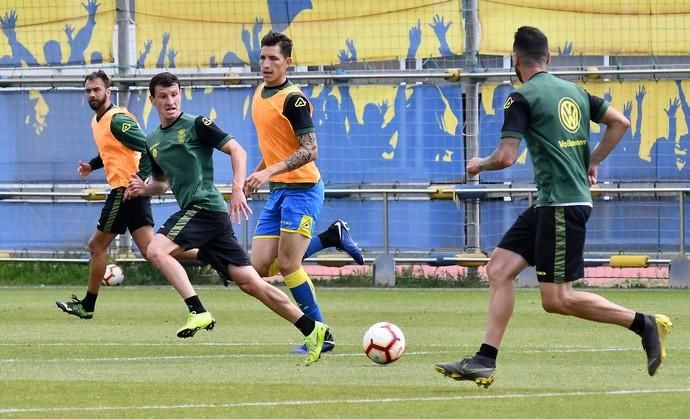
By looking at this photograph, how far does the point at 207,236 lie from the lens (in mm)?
10945

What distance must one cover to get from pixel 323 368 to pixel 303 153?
1711mm

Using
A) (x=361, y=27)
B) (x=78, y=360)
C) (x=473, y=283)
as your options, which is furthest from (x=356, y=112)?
(x=78, y=360)

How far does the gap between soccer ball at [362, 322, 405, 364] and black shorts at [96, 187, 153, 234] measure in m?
4.90

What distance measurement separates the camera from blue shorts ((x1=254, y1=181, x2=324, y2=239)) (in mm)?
11445

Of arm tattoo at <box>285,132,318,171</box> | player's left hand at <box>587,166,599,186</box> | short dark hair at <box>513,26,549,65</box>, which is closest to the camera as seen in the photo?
short dark hair at <box>513,26,549,65</box>

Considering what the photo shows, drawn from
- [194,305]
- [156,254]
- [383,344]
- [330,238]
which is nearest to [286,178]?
[156,254]

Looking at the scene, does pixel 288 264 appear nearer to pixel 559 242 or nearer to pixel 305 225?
pixel 305 225

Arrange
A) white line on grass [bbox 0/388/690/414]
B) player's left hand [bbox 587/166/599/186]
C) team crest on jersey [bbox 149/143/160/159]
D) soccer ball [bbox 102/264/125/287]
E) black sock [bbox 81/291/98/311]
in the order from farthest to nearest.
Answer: soccer ball [bbox 102/264/125/287], black sock [bbox 81/291/98/311], team crest on jersey [bbox 149/143/160/159], player's left hand [bbox 587/166/599/186], white line on grass [bbox 0/388/690/414]

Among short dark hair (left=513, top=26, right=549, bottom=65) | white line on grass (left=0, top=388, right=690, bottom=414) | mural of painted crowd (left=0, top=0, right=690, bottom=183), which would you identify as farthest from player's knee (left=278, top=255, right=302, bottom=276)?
mural of painted crowd (left=0, top=0, right=690, bottom=183)

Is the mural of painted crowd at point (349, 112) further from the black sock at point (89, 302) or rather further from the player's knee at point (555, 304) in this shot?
the player's knee at point (555, 304)

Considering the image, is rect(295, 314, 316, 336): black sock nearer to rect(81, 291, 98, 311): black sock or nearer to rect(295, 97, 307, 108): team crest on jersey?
rect(295, 97, 307, 108): team crest on jersey

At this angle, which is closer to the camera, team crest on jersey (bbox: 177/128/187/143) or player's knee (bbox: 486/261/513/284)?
player's knee (bbox: 486/261/513/284)

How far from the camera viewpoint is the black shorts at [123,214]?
1451cm

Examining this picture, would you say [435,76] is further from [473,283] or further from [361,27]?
[473,283]
